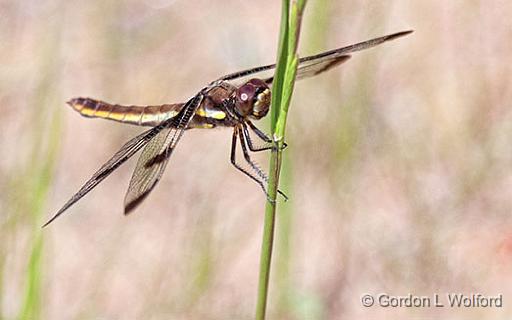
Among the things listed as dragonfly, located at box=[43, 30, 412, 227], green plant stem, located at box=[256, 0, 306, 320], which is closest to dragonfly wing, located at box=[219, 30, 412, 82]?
dragonfly, located at box=[43, 30, 412, 227]

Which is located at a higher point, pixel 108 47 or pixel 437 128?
pixel 108 47

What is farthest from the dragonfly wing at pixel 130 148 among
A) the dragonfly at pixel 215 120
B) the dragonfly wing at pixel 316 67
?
the dragonfly wing at pixel 316 67

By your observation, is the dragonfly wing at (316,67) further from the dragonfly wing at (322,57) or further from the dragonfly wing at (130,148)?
the dragonfly wing at (130,148)

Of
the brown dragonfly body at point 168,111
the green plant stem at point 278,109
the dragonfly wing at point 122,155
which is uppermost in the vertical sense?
the brown dragonfly body at point 168,111

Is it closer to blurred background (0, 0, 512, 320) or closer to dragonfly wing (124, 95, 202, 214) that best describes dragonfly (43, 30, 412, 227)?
dragonfly wing (124, 95, 202, 214)

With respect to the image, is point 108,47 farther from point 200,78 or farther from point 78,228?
point 78,228

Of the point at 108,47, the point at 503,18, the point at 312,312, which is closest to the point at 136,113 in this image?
the point at 312,312

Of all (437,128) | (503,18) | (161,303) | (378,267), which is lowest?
(161,303)
